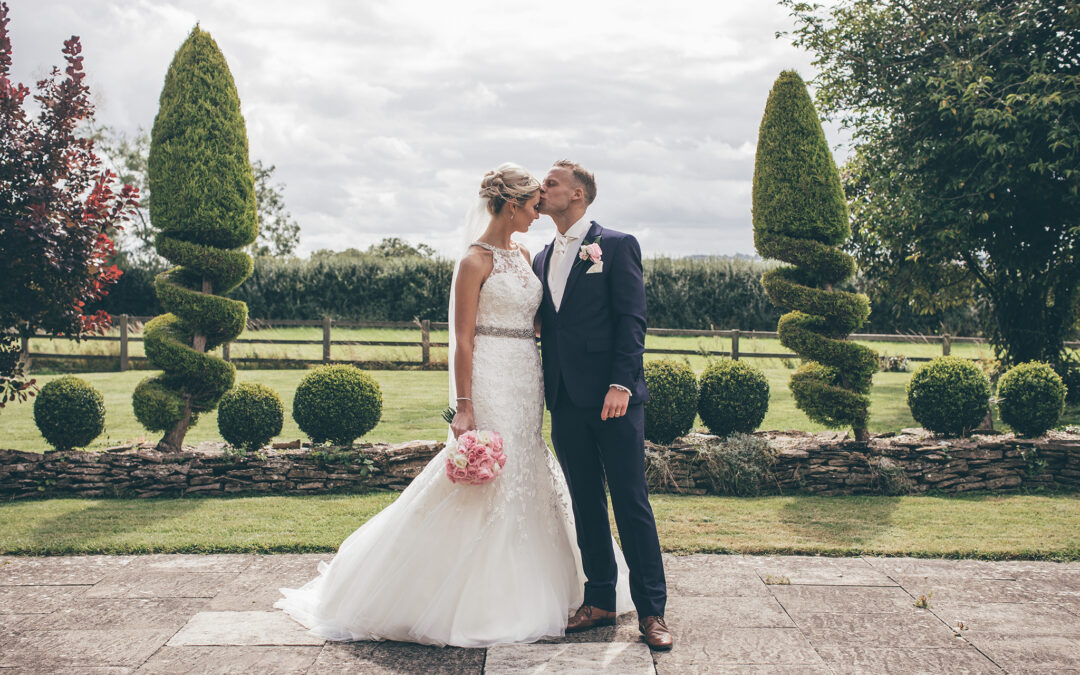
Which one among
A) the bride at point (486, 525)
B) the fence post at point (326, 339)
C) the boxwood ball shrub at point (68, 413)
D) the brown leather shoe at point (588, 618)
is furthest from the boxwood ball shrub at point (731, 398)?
the fence post at point (326, 339)

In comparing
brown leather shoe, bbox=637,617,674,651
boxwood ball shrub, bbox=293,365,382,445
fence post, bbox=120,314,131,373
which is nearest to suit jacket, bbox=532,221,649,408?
brown leather shoe, bbox=637,617,674,651

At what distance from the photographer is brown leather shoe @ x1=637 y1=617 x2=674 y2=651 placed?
12.8 ft

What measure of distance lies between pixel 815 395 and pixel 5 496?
25.6 feet

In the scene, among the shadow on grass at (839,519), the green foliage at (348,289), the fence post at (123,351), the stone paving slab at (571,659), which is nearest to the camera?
the stone paving slab at (571,659)

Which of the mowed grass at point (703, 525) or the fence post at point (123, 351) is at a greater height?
the fence post at point (123, 351)

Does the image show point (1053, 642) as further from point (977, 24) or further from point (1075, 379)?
point (1075, 379)

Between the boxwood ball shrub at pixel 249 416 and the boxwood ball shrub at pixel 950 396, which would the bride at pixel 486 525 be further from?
the boxwood ball shrub at pixel 950 396

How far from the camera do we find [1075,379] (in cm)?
1370

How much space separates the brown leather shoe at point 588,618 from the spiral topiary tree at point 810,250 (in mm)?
4814

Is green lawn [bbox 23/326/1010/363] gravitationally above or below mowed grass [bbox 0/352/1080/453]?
above

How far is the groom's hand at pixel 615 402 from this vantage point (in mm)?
4016

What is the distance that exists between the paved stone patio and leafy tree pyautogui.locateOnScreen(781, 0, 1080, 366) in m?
7.22

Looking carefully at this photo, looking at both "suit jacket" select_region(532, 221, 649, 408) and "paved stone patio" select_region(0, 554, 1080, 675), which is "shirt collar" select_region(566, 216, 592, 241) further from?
"paved stone patio" select_region(0, 554, 1080, 675)

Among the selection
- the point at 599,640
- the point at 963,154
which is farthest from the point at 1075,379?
the point at 599,640
